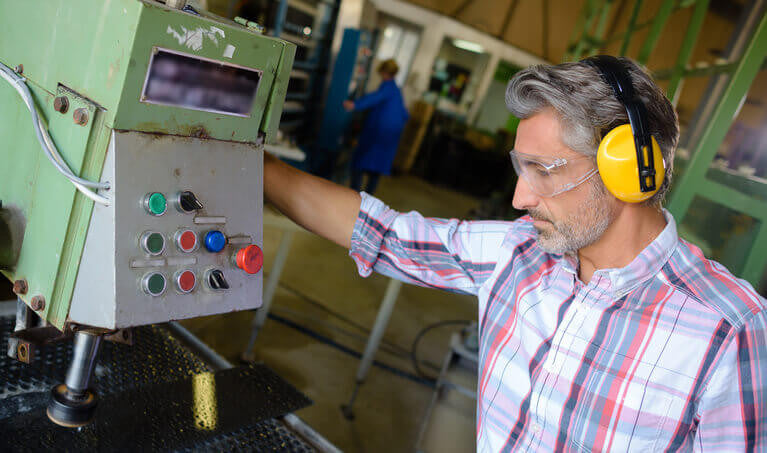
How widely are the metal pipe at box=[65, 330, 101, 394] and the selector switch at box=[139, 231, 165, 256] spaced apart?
0.50 feet

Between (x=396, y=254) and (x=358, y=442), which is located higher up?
(x=396, y=254)

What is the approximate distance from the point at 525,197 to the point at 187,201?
0.55m

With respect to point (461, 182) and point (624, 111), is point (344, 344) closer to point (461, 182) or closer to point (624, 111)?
point (624, 111)

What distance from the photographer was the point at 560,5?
25.4 ft

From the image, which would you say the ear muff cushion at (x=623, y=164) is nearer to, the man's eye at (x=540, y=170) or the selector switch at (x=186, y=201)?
the man's eye at (x=540, y=170)

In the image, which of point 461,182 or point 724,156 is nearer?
point 724,156

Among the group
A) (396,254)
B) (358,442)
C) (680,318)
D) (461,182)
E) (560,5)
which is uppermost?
(560,5)

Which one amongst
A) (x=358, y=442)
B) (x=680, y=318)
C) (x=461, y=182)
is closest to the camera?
(x=680, y=318)

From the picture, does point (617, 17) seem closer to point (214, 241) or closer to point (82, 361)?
point (214, 241)

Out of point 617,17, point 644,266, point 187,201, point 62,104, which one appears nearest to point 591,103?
point 644,266

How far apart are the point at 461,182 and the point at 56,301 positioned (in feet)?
24.0

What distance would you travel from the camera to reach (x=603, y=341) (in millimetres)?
814

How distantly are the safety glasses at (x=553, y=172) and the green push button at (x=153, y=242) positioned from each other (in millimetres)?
588

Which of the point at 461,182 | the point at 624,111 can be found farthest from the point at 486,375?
the point at 461,182
